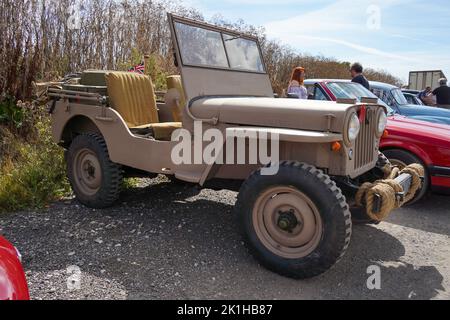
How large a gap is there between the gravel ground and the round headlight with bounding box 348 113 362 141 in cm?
101

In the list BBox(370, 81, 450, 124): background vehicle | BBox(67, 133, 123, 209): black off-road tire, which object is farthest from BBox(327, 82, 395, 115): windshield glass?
BBox(67, 133, 123, 209): black off-road tire

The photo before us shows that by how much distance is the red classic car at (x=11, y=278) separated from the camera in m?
1.81

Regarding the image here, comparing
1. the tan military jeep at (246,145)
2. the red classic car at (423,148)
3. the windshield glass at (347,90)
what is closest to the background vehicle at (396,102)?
the windshield glass at (347,90)

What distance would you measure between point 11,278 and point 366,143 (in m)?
2.73

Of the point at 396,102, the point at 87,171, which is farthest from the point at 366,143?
the point at 396,102

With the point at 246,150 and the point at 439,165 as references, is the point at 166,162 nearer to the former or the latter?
the point at 246,150

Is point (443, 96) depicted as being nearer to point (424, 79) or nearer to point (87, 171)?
point (424, 79)

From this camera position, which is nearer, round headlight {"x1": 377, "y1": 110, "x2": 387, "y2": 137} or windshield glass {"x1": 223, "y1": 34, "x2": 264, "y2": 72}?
round headlight {"x1": 377, "y1": 110, "x2": 387, "y2": 137}

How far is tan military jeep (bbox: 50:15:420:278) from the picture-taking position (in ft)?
9.51

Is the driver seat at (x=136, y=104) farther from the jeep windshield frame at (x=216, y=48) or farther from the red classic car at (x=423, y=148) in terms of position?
the red classic car at (x=423, y=148)

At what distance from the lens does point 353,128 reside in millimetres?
3012

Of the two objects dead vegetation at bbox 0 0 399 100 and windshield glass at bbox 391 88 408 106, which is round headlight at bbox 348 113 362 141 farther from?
windshield glass at bbox 391 88 408 106
